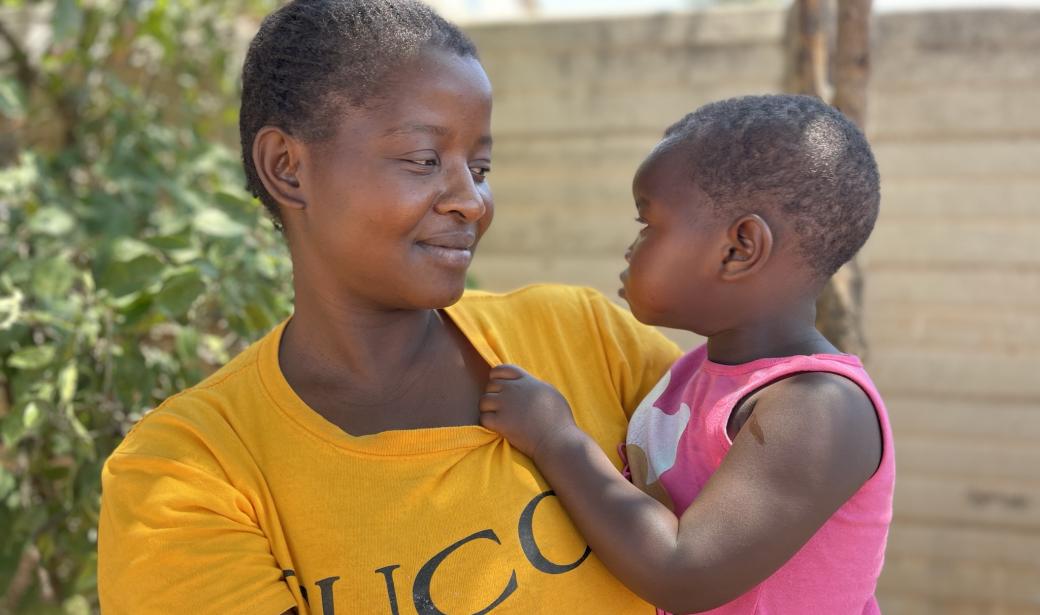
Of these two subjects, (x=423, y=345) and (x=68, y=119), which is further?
(x=68, y=119)

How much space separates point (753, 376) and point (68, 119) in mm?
3581

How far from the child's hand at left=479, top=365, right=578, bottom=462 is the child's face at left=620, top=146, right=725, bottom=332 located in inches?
9.9

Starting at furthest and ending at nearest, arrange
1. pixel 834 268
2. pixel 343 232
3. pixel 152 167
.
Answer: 1. pixel 152 167
2. pixel 834 268
3. pixel 343 232

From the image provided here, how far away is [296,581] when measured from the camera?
5.54 feet

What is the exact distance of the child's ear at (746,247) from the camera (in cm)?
186

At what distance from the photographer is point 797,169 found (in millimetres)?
1834

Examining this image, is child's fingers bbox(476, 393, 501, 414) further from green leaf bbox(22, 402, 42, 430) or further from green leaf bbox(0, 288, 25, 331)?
green leaf bbox(0, 288, 25, 331)

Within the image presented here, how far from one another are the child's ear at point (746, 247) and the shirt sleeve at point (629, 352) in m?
0.28

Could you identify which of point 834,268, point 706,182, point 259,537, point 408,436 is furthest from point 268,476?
point 834,268

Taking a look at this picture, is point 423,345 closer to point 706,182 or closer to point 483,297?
point 483,297

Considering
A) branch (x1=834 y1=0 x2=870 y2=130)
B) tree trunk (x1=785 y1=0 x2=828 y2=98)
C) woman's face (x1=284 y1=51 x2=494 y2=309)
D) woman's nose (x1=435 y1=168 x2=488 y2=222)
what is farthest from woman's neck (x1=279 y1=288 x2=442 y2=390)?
tree trunk (x1=785 y1=0 x2=828 y2=98)

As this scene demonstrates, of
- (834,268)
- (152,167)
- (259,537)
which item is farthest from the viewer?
(152,167)

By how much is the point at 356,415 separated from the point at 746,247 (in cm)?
71

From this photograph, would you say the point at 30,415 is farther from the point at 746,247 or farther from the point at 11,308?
the point at 746,247
